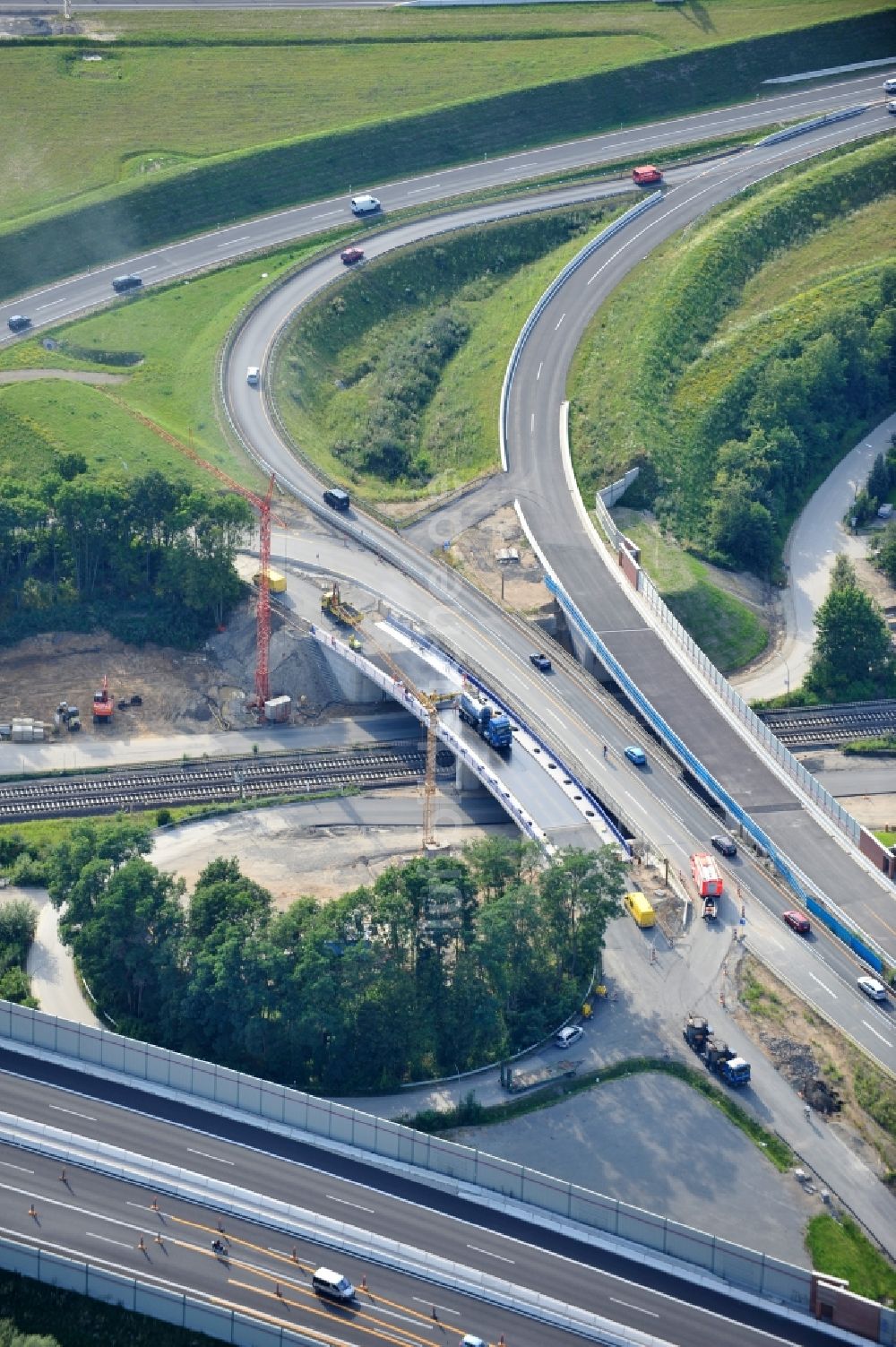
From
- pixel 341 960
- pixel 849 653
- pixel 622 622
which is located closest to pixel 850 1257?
pixel 341 960

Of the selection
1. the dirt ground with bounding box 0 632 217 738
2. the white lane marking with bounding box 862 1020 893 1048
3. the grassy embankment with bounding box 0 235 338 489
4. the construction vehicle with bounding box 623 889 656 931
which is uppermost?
the grassy embankment with bounding box 0 235 338 489

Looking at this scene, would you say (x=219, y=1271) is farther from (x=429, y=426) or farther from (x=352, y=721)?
(x=429, y=426)

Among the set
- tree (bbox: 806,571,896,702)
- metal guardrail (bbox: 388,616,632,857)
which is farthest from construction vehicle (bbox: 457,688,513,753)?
tree (bbox: 806,571,896,702)

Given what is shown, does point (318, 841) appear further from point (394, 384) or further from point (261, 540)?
point (394, 384)

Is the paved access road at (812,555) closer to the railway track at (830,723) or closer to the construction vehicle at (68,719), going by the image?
the railway track at (830,723)

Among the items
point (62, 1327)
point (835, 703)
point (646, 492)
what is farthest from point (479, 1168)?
point (646, 492)

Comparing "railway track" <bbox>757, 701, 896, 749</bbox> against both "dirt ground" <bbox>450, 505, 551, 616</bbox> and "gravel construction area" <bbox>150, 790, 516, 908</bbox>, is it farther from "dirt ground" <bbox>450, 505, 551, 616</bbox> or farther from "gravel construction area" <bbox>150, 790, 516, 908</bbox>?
"gravel construction area" <bbox>150, 790, 516, 908</bbox>

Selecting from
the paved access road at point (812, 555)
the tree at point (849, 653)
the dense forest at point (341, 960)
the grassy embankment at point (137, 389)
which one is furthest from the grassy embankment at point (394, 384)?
the dense forest at point (341, 960)
